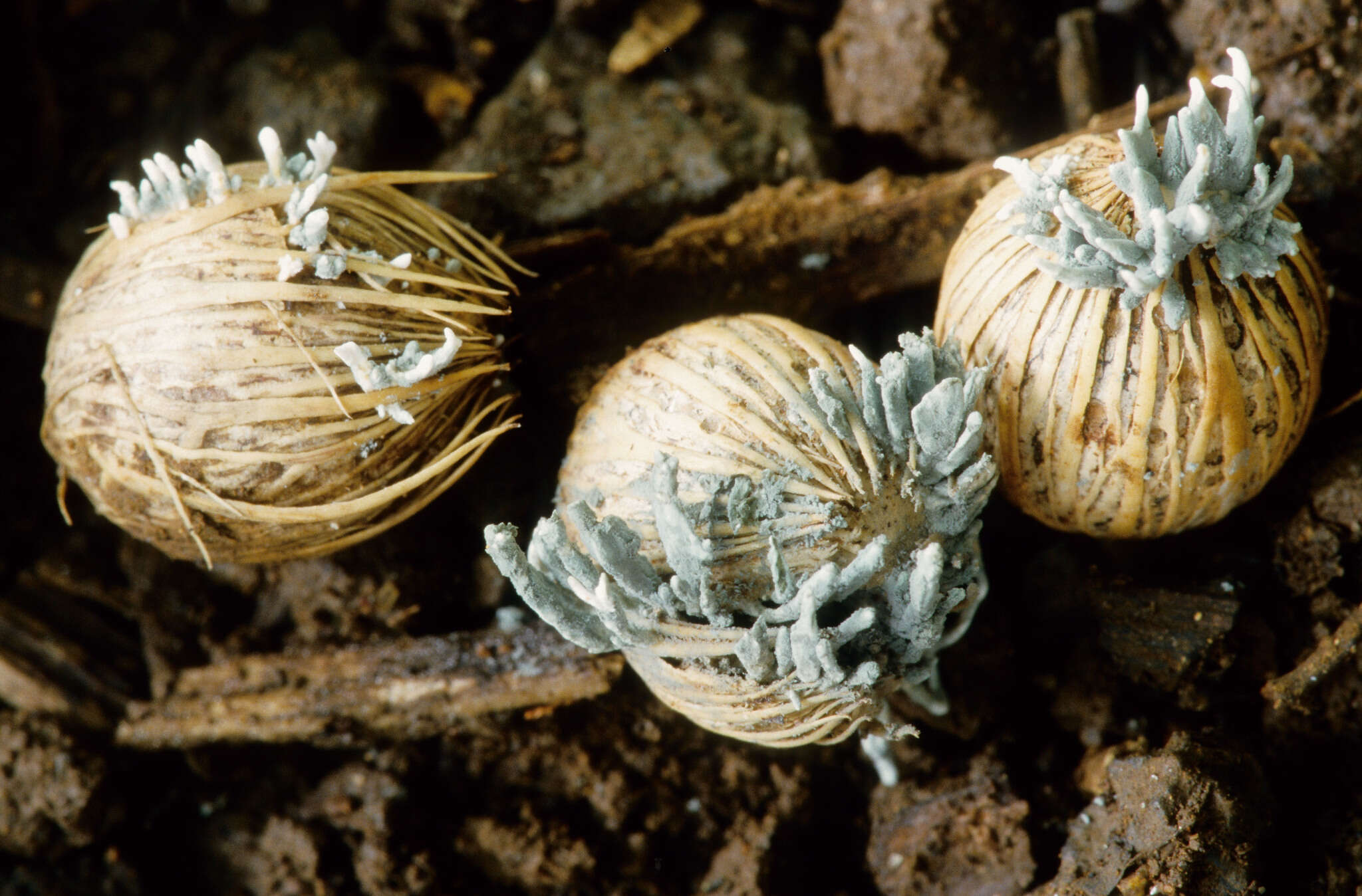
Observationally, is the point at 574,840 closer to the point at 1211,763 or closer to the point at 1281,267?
the point at 1211,763

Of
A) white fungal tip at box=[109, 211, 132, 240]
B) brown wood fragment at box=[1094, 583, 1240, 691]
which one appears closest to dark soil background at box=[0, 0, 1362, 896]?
brown wood fragment at box=[1094, 583, 1240, 691]

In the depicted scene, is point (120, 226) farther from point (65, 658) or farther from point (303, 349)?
point (65, 658)

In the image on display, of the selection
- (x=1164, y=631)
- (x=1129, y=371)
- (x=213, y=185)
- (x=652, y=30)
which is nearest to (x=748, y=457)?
(x=1129, y=371)

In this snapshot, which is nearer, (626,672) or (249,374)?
(249,374)

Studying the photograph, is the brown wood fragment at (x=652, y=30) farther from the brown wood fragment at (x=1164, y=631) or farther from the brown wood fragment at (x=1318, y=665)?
the brown wood fragment at (x=1318, y=665)

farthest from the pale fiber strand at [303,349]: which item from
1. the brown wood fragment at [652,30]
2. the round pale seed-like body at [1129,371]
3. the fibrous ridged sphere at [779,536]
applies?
the brown wood fragment at [652,30]

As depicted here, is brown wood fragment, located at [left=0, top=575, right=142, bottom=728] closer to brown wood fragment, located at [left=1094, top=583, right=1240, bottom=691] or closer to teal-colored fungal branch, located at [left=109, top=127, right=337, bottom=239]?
teal-colored fungal branch, located at [left=109, top=127, right=337, bottom=239]

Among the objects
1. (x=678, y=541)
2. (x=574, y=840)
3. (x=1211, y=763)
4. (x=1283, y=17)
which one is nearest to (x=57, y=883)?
(x=574, y=840)
